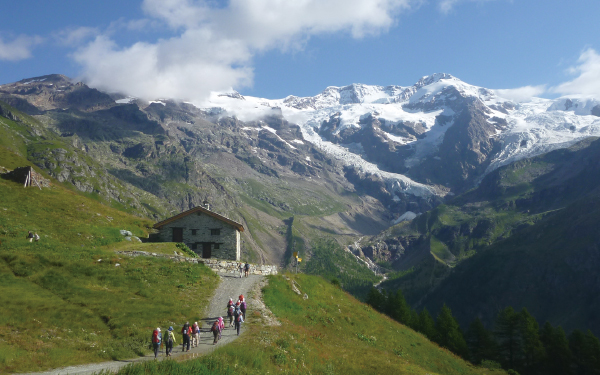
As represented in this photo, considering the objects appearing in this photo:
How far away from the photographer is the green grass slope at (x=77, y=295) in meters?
24.3

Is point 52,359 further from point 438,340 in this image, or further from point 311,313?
point 438,340

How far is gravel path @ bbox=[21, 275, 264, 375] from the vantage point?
21.6m

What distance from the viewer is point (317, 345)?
30.5m

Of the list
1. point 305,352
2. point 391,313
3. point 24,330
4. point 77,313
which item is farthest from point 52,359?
point 391,313

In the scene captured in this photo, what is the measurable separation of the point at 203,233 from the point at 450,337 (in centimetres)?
5561

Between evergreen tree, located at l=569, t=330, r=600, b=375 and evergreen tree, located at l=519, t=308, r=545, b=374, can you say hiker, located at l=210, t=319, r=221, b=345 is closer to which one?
evergreen tree, located at l=519, t=308, r=545, b=374

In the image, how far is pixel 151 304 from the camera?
33.7 meters

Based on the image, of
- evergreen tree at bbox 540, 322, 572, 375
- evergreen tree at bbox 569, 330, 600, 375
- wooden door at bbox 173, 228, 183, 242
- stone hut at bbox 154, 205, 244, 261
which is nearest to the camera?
stone hut at bbox 154, 205, 244, 261

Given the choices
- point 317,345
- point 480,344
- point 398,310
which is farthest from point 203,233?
point 480,344

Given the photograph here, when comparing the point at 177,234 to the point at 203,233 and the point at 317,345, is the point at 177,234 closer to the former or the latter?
the point at 203,233

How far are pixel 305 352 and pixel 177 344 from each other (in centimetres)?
944

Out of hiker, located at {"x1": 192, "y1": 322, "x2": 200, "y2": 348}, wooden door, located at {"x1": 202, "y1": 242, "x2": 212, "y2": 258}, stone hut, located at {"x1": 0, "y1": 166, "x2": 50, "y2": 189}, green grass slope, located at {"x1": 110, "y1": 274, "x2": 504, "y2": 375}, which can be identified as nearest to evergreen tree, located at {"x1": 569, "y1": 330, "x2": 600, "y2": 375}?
green grass slope, located at {"x1": 110, "y1": 274, "x2": 504, "y2": 375}

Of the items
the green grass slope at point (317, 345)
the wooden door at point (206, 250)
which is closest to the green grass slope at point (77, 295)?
the green grass slope at point (317, 345)

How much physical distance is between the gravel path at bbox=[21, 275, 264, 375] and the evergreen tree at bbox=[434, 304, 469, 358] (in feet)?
172
